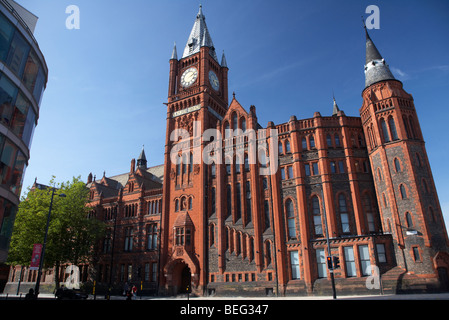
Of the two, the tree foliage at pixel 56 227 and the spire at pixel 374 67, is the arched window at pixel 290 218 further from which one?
the tree foliage at pixel 56 227

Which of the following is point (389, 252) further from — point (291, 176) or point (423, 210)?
point (291, 176)

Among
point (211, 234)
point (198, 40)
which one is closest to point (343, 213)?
point (211, 234)

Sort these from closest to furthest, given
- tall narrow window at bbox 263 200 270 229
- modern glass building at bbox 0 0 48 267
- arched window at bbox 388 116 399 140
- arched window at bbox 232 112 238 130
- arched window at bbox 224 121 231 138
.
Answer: modern glass building at bbox 0 0 48 267
arched window at bbox 388 116 399 140
tall narrow window at bbox 263 200 270 229
arched window at bbox 224 121 231 138
arched window at bbox 232 112 238 130

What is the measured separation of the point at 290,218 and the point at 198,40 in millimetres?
36918

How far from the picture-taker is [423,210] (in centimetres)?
2889

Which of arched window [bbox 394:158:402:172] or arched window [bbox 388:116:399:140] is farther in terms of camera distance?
arched window [bbox 388:116:399:140]

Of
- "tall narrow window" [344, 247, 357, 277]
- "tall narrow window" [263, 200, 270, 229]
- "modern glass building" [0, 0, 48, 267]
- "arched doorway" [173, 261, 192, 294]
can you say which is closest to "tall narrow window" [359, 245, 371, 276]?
"tall narrow window" [344, 247, 357, 277]

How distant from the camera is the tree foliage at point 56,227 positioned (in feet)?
133

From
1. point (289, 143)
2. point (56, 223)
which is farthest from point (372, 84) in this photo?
point (56, 223)

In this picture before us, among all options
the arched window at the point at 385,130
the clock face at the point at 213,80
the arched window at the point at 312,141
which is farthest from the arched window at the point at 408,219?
the clock face at the point at 213,80

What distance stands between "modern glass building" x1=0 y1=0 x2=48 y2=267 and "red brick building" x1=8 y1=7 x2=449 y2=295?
22250 millimetres

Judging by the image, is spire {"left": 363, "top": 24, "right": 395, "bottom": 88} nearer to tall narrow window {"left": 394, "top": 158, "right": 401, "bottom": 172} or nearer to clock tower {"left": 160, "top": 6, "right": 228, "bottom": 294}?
tall narrow window {"left": 394, "top": 158, "right": 401, "bottom": 172}

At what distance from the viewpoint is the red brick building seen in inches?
1180

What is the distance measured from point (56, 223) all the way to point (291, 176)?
32.6 m
